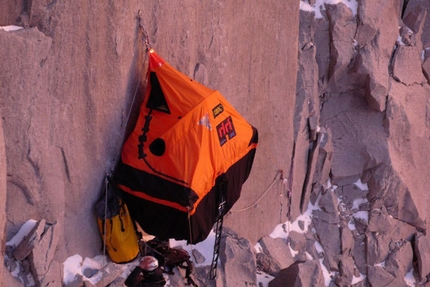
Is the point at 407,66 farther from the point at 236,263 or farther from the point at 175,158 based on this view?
the point at 175,158

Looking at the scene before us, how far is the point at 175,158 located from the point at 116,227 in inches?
28.3

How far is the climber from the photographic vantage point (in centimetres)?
450

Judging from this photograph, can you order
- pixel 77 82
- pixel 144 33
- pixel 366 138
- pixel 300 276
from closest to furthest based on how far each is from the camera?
pixel 77 82 → pixel 144 33 → pixel 300 276 → pixel 366 138

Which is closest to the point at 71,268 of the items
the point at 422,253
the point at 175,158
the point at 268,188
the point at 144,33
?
the point at 175,158

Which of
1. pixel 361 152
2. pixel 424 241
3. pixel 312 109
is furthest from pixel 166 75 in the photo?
pixel 424 241

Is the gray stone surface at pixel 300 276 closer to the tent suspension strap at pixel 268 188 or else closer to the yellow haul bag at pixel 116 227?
the tent suspension strap at pixel 268 188

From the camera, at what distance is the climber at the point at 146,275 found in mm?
4504

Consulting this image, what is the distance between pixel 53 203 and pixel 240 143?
66.0 inches

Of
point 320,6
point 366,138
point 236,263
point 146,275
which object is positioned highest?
point 320,6

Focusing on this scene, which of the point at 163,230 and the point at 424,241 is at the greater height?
the point at 163,230

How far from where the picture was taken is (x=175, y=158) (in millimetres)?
4926

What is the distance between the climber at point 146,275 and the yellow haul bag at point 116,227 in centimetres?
53

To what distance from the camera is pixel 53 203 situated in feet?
15.1

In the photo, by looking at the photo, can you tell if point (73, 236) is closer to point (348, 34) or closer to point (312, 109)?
point (312, 109)
